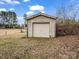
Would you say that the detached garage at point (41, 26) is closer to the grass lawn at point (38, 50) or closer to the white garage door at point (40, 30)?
the white garage door at point (40, 30)

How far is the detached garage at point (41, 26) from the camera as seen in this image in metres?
21.0

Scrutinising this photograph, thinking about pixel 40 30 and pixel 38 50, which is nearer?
pixel 38 50

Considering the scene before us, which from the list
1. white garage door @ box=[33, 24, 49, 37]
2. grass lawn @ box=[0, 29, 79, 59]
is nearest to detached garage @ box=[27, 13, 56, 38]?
white garage door @ box=[33, 24, 49, 37]

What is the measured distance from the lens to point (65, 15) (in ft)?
113

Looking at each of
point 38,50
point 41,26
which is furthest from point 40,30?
point 38,50

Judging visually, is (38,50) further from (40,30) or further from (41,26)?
(41,26)

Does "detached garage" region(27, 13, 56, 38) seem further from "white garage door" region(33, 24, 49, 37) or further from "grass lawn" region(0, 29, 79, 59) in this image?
"grass lawn" region(0, 29, 79, 59)

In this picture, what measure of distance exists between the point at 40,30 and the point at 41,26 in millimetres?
554

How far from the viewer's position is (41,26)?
21500mm

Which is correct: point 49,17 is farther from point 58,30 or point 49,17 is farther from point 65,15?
point 65,15

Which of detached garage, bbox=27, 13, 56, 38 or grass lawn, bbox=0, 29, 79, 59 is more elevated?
detached garage, bbox=27, 13, 56, 38

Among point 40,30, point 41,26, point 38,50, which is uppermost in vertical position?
point 41,26

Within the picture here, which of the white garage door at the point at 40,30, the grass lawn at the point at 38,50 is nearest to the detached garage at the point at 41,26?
the white garage door at the point at 40,30

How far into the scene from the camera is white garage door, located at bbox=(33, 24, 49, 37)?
21267 millimetres
